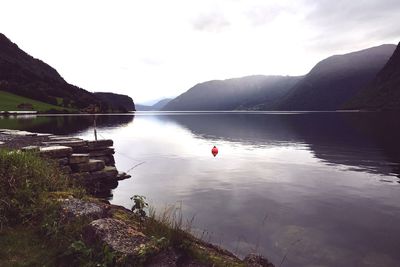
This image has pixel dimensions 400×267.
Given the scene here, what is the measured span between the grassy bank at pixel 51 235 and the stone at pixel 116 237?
0.13 m

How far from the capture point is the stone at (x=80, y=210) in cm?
962

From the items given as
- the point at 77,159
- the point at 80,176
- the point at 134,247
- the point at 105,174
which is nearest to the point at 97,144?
the point at 105,174

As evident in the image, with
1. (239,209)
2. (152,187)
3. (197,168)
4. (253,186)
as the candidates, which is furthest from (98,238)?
(197,168)

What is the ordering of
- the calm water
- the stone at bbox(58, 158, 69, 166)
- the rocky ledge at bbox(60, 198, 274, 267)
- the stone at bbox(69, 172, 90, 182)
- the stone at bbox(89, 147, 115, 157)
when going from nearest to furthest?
the rocky ledge at bbox(60, 198, 274, 267), the calm water, the stone at bbox(69, 172, 90, 182), the stone at bbox(58, 158, 69, 166), the stone at bbox(89, 147, 115, 157)

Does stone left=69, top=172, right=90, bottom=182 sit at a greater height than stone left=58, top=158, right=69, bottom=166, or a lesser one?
lesser

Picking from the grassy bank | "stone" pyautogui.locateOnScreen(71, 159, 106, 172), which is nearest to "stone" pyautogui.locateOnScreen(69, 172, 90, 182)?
"stone" pyautogui.locateOnScreen(71, 159, 106, 172)

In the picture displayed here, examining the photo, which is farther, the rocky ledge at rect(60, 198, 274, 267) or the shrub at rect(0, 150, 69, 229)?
the shrub at rect(0, 150, 69, 229)

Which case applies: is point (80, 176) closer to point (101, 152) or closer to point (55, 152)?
point (55, 152)

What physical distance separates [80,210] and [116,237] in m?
2.31

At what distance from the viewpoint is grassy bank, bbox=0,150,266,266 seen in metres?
7.77

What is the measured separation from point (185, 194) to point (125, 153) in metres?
25.6

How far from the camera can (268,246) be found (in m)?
14.5

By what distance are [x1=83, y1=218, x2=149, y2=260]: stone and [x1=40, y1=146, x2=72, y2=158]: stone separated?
41.0 feet

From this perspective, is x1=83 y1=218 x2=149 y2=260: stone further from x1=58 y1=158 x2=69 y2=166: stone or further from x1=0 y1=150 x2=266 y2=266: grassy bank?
x1=58 y1=158 x2=69 y2=166: stone
